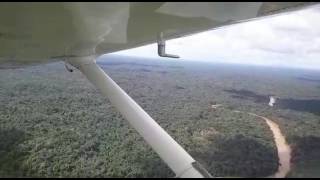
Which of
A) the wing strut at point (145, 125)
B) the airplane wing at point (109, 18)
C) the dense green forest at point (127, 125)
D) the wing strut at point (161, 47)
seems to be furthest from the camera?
the dense green forest at point (127, 125)

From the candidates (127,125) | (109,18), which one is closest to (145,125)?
(109,18)

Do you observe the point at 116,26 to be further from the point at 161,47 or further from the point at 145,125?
the point at 145,125

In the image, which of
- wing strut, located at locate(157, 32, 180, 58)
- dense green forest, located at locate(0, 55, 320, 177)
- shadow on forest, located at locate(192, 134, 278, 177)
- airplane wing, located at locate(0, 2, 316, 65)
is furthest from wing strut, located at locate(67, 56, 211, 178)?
dense green forest, located at locate(0, 55, 320, 177)

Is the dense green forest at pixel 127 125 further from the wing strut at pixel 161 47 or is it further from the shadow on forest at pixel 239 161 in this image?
the wing strut at pixel 161 47

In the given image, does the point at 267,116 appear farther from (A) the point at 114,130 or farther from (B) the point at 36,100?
(B) the point at 36,100

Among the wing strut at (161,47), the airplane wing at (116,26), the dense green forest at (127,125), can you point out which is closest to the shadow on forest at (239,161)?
the dense green forest at (127,125)

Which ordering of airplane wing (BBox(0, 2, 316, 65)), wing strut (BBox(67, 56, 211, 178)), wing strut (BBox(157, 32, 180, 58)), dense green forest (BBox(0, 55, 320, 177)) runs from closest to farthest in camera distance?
1. airplane wing (BBox(0, 2, 316, 65))
2. wing strut (BBox(67, 56, 211, 178))
3. wing strut (BBox(157, 32, 180, 58))
4. dense green forest (BBox(0, 55, 320, 177))

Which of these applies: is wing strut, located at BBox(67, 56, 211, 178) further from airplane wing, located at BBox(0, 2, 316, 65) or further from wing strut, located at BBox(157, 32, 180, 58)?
airplane wing, located at BBox(0, 2, 316, 65)

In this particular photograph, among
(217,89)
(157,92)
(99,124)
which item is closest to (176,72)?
(217,89)
